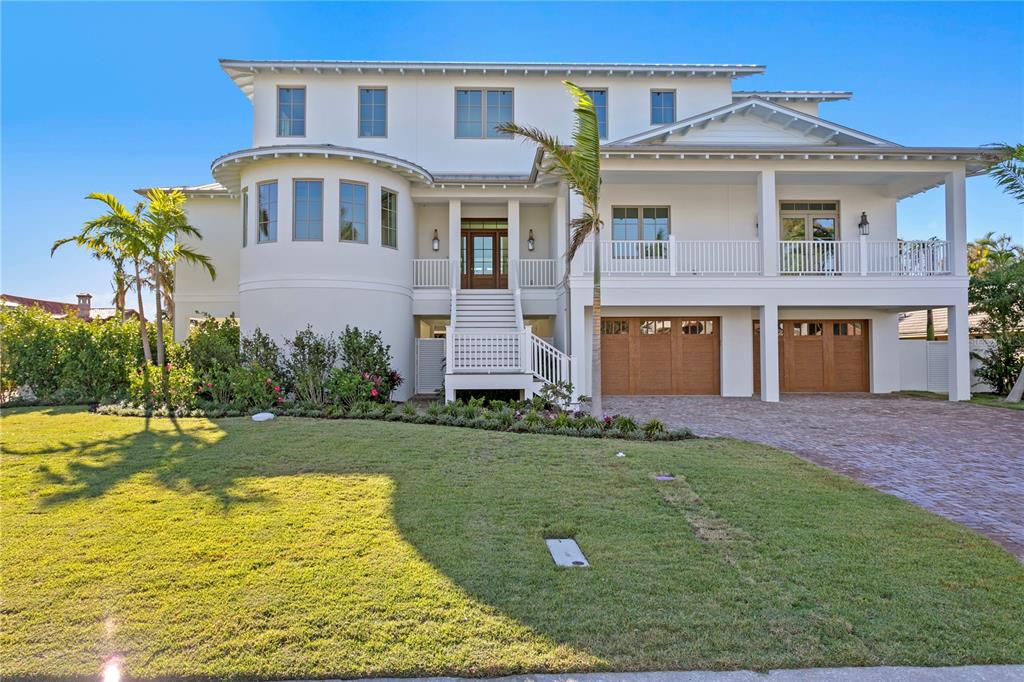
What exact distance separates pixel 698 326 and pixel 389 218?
30.1 feet

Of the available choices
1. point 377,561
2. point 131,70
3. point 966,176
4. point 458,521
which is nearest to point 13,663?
point 377,561

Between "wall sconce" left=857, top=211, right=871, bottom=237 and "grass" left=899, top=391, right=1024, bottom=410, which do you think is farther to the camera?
"wall sconce" left=857, top=211, right=871, bottom=237

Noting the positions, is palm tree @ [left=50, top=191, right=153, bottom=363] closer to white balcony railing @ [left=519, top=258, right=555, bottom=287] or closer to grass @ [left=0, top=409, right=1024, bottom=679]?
grass @ [left=0, top=409, right=1024, bottom=679]

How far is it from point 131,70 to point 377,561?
15.2 metres

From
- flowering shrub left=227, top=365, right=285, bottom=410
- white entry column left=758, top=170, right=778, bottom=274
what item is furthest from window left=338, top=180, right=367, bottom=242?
white entry column left=758, top=170, right=778, bottom=274

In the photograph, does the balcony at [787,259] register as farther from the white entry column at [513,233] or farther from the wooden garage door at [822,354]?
the white entry column at [513,233]

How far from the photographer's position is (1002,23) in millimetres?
13203

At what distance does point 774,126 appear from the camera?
15.6 m

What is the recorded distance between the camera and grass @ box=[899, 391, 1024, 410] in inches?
512

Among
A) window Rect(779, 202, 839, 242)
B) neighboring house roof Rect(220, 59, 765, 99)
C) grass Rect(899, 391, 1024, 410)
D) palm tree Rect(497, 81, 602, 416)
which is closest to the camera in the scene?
palm tree Rect(497, 81, 602, 416)

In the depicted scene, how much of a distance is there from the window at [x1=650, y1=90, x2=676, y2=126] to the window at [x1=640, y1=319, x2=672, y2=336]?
690cm

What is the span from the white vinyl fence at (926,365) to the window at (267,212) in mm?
17744

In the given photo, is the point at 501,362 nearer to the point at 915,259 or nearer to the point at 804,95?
the point at 915,259

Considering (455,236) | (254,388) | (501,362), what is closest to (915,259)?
(501,362)
